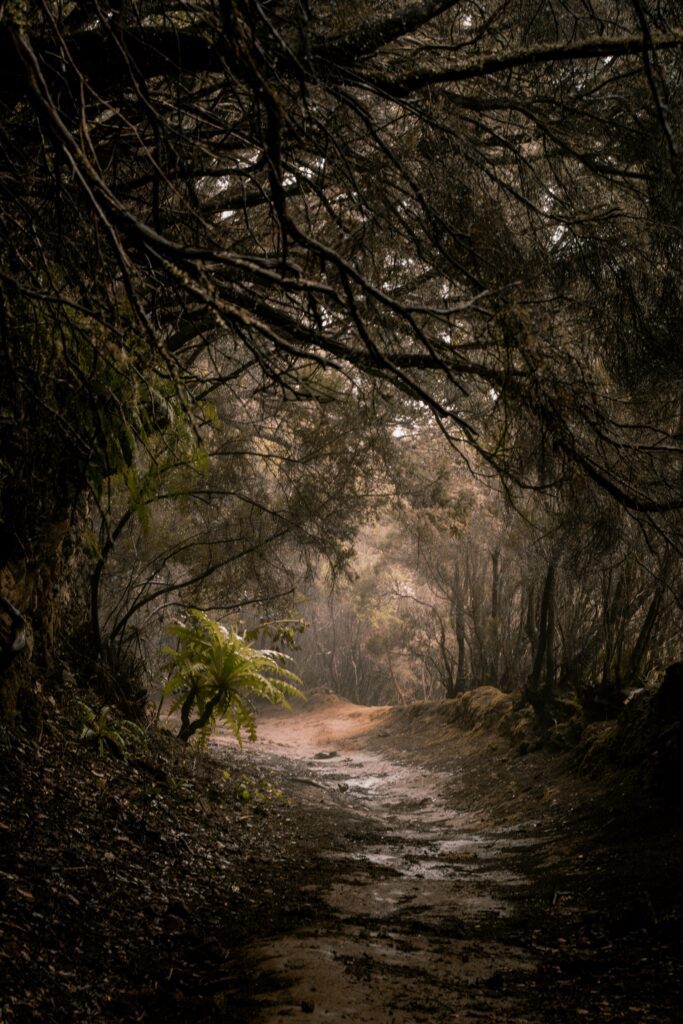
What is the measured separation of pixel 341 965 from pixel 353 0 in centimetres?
398

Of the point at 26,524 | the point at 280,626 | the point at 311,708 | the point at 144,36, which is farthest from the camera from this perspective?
the point at 311,708

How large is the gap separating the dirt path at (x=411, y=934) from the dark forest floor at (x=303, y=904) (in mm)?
16

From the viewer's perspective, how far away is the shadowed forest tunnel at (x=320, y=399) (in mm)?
2527

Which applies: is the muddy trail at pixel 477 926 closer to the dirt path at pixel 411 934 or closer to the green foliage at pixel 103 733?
the dirt path at pixel 411 934

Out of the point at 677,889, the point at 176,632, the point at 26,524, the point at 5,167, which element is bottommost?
the point at 677,889

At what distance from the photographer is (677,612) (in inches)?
412

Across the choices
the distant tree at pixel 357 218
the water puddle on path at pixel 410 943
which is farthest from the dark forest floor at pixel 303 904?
the distant tree at pixel 357 218

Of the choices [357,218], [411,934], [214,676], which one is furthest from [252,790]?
[357,218]

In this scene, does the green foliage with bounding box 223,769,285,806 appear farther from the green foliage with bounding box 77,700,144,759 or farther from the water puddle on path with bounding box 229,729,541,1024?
the green foliage with bounding box 77,700,144,759

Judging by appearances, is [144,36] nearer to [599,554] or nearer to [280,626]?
[599,554]

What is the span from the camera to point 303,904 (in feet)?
14.6

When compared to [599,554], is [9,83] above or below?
Answer: above

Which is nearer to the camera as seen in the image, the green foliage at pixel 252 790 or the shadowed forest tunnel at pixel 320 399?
the shadowed forest tunnel at pixel 320 399

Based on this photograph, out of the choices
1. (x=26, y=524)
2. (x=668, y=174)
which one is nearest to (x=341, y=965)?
(x=26, y=524)
